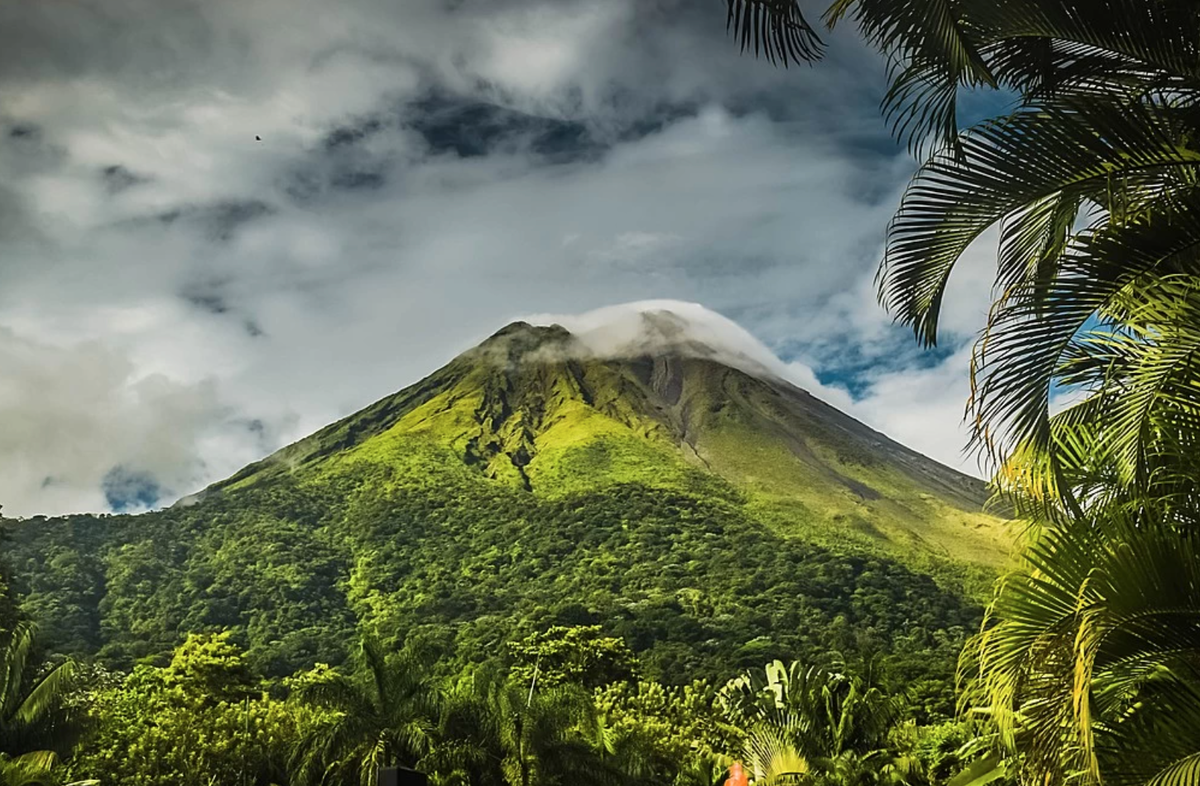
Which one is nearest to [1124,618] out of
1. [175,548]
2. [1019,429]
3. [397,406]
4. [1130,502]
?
[1130,502]

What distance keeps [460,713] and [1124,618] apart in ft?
63.2

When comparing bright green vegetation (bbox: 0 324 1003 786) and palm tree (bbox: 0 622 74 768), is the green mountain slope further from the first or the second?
palm tree (bbox: 0 622 74 768)

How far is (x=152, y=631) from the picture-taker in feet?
206

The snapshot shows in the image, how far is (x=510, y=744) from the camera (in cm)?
2147

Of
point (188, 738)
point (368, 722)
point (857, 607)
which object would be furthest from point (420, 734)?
point (857, 607)

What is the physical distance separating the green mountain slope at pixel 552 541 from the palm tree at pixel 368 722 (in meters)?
15.9

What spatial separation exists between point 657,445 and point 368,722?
89.0 m

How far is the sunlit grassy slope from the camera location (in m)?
95.5

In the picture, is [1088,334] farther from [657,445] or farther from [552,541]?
[657,445]

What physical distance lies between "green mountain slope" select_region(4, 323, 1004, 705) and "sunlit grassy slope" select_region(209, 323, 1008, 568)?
0.41 metres

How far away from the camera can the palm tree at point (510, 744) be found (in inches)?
823

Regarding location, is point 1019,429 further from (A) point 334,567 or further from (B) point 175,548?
(B) point 175,548

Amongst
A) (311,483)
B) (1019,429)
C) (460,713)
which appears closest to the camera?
(1019,429)

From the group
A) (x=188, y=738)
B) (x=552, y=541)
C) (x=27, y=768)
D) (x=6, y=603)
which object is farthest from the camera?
(x=552, y=541)
